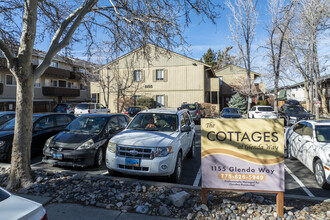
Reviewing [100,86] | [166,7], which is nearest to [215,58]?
[100,86]

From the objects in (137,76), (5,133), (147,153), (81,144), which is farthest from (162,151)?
(137,76)

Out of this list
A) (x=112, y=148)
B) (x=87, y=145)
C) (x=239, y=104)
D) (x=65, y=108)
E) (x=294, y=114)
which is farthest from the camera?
(x=239, y=104)

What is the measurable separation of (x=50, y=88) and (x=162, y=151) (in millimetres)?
32052

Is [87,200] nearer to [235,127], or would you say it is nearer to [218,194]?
[218,194]

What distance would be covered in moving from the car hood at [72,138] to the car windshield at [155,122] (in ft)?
4.17

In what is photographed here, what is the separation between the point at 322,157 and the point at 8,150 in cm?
845

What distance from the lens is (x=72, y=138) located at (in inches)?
252

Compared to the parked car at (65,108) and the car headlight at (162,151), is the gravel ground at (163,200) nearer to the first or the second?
the car headlight at (162,151)

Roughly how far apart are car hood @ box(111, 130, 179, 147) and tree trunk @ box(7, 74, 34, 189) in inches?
75.1

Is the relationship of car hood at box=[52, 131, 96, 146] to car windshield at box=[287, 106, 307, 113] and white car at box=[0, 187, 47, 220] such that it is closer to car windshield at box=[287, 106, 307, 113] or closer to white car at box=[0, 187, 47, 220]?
white car at box=[0, 187, 47, 220]

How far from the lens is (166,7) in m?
6.79

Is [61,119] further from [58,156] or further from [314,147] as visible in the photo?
[314,147]

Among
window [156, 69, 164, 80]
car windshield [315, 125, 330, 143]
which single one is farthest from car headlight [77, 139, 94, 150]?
window [156, 69, 164, 80]

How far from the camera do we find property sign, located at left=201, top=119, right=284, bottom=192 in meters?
3.83
